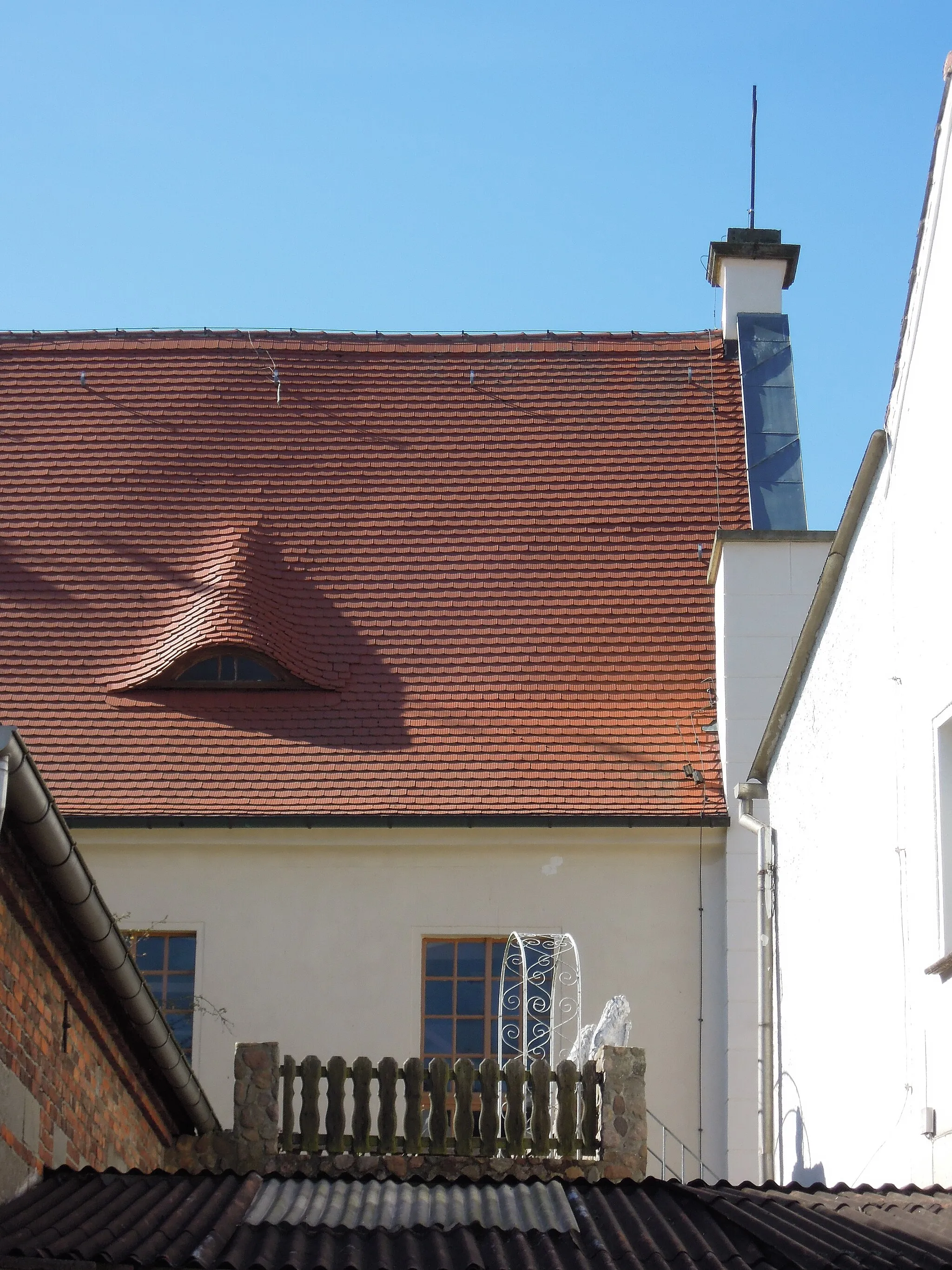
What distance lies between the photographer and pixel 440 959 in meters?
14.0

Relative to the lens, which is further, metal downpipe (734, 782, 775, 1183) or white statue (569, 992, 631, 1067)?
metal downpipe (734, 782, 775, 1183)

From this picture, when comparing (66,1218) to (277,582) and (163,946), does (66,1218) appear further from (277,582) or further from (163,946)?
(277,582)

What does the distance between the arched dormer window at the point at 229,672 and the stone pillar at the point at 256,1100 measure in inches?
166

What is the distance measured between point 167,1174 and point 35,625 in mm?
8713

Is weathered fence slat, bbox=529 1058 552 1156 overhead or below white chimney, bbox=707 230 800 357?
below

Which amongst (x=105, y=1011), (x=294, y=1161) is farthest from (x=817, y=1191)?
(x=294, y=1161)

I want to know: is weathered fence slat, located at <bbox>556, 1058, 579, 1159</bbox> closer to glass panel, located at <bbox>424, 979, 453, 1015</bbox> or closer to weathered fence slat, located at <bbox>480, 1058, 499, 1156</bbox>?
weathered fence slat, located at <bbox>480, 1058, 499, 1156</bbox>

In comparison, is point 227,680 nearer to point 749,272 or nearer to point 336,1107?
point 336,1107

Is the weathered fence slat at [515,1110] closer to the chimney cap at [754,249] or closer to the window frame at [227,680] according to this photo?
the window frame at [227,680]

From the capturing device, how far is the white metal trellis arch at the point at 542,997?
1351 cm

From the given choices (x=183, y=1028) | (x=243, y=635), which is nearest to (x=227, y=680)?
(x=243, y=635)

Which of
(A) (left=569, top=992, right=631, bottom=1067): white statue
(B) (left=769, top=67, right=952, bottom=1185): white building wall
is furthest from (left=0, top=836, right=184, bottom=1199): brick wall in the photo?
(B) (left=769, top=67, right=952, bottom=1185): white building wall

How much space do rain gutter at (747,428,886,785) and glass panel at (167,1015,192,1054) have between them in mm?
4869

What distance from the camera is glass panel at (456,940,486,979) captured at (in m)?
13.9
